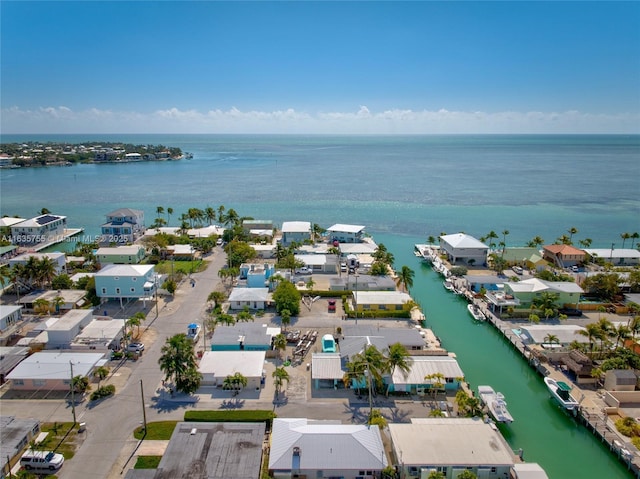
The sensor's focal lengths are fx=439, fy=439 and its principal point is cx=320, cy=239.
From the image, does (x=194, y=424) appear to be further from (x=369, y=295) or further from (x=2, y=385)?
(x=369, y=295)

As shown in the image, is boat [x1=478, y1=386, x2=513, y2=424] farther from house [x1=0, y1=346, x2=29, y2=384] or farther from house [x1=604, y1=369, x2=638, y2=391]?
house [x1=0, y1=346, x2=29, y2=384]

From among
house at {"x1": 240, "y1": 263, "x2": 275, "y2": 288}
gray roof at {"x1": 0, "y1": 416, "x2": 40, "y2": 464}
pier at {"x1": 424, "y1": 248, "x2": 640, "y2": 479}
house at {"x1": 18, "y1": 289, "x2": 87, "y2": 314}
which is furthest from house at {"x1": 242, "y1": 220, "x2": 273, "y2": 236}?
gray roof at {"x1": 0, "y1": 416, "x2": 40, "y2": 464}

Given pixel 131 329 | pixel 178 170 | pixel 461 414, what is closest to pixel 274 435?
pixel 461 414

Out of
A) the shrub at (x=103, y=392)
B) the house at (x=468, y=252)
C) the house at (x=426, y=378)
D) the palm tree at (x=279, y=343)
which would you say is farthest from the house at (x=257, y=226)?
the house at (x=426, y=378)

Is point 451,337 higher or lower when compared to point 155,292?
lower

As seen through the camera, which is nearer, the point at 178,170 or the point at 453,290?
the point at 453,290

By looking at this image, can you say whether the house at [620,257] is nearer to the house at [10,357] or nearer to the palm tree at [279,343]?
the palm tree at [279,343]

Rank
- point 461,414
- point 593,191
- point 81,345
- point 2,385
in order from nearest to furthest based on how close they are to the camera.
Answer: point 461,414 < point 2,385 < point 81,345 < point 593,191
